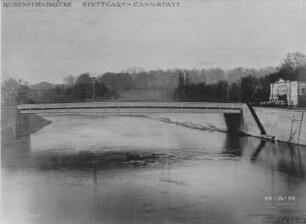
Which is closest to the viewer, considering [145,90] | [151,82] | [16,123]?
[151,82]

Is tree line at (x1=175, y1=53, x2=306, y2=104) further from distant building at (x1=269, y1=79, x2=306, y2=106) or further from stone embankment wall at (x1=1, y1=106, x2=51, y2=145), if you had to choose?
stone embankment wall at (x1=1, y1=106, x2=51, y2=145)

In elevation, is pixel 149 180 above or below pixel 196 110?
below

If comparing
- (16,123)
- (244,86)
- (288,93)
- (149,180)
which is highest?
(244,86)

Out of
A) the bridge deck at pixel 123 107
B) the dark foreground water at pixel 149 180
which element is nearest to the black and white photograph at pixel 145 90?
the dark foreground water at pixel 149 180

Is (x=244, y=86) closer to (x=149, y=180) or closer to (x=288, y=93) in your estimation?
(x=288, y=93)

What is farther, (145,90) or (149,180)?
(145,90)

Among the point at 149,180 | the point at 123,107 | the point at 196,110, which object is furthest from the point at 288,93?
the point at 149,180

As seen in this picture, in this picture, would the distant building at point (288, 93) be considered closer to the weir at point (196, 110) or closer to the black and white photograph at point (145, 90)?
the black and white photograph at point (145, 90)

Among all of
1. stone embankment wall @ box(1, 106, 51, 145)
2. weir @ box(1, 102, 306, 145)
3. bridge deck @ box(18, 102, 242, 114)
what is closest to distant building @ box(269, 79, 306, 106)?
weir @ box(1, 102, 306, 145)
